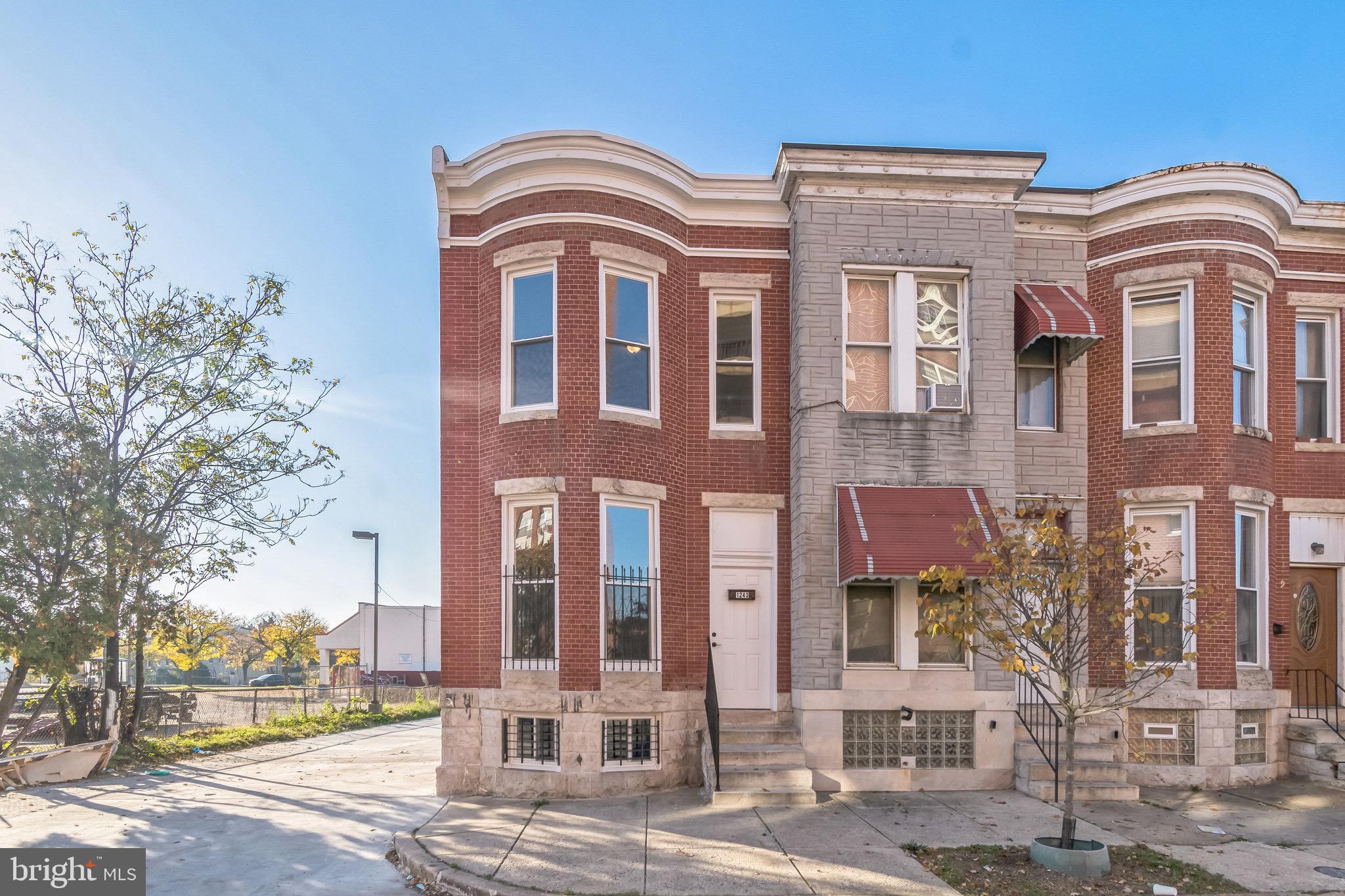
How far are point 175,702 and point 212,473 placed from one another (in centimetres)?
1003

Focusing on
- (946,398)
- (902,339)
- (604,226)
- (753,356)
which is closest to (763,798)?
(946,398)

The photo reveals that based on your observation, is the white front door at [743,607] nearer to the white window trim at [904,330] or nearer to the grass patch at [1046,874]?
the white window trim at [904,330]

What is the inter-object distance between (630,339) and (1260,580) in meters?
9.97

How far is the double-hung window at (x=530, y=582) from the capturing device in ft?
39.0

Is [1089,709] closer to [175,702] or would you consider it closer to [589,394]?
[589,394]

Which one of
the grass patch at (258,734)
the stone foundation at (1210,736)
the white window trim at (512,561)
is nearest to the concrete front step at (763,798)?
the white window trim at (512,561)

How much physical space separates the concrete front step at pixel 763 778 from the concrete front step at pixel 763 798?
0.07m

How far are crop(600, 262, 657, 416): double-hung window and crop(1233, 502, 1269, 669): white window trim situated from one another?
8657mm

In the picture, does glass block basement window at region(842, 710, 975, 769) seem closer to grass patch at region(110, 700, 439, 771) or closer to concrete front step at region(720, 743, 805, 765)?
concrete front step at region(720, 743, 805, 765)

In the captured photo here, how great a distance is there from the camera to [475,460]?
1280cm

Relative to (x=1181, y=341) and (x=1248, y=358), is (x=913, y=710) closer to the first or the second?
(x=1181, y=341)

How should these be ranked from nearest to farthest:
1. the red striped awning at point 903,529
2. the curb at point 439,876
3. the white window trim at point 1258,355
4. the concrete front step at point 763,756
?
the curb at point 439,876, the concrete front step at point 763,756, the red striped awning at point 903,529, the white window trim at point 1258,355

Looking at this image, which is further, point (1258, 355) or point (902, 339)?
point (1258, 355)

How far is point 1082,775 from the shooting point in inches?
439
